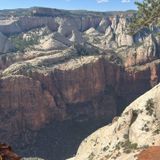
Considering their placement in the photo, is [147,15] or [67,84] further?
[67,84]

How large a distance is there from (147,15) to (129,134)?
16525 millimetres

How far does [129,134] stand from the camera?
2719 inches

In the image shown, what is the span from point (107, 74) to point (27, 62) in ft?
74.8

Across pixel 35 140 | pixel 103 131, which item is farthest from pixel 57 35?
pixel 103 131

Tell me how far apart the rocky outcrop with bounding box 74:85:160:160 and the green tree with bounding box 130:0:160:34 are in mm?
12386

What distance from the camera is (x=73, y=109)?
13512 centimetres

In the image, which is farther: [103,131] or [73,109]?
[73,109]

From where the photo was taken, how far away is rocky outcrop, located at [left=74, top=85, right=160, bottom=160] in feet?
214

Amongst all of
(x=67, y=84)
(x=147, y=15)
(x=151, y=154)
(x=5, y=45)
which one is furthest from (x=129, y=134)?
(x=5, y=45)

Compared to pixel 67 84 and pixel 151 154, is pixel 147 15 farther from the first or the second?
pixel 67 84

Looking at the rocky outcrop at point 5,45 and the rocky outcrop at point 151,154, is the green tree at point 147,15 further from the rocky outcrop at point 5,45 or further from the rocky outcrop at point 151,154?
the rocky outcrop at point 5,45

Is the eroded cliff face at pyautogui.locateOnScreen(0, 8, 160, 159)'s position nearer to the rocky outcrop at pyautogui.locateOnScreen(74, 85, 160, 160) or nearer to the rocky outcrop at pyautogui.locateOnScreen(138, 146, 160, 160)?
the rocky outcrop at pyautogui.locateOnScreen(74, 85, 160, 160)

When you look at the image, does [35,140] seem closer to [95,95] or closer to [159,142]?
[95,95]

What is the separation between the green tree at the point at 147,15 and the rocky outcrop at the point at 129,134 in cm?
1239
